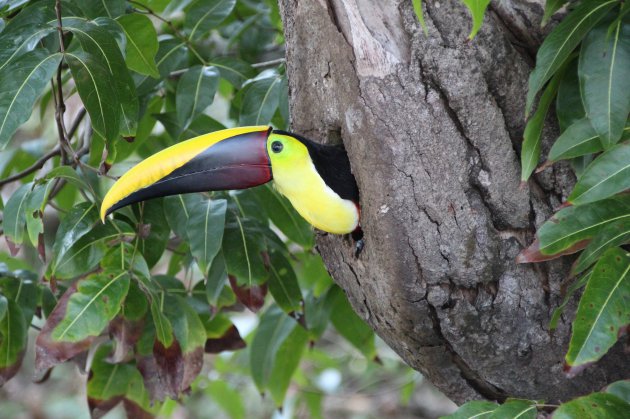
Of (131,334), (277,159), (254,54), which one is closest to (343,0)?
(277,159)

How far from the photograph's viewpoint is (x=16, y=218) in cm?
202

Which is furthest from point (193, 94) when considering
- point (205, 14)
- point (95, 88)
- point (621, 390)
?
point (621, 390)

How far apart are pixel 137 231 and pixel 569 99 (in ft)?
3.91

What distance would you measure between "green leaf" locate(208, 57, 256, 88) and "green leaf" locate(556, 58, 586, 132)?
42.8 inches

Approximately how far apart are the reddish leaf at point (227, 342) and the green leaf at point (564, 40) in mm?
1163

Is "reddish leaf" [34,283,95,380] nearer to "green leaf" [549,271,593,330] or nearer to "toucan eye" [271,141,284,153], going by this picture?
"toucan eye" [271,141,284,153]

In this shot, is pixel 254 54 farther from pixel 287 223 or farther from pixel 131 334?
pixel 131 334

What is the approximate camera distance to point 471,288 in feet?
6.28

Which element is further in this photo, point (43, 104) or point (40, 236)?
point (43, 104)

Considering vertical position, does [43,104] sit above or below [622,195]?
below

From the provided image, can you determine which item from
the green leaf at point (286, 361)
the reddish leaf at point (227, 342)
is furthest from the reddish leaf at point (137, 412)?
the green leaf at point (286, 361)

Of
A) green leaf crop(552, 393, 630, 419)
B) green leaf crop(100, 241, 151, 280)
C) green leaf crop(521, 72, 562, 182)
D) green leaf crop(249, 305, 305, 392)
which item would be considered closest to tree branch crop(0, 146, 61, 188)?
green leaf crop(100, 241, 151, 280)

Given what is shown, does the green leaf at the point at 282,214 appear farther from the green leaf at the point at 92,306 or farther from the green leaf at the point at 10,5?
the green leaf at the point at 10,5

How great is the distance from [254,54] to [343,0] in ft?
3.87
